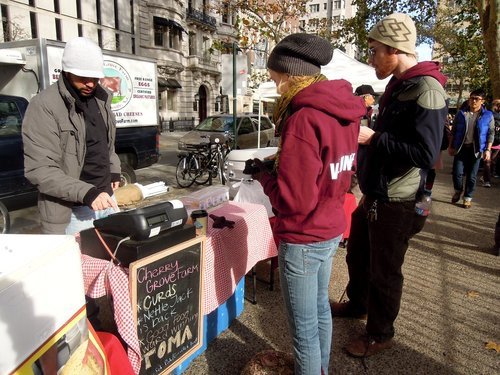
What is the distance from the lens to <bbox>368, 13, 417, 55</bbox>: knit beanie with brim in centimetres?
213

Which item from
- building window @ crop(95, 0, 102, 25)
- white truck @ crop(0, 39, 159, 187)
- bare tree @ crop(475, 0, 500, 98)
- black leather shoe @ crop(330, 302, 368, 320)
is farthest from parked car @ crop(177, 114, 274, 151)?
building window @ crop(95, 0, 102, 25)

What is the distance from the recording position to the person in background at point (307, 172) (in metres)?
1.52

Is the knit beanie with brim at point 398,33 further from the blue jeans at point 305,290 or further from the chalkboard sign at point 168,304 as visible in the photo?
the chalkboard sign at point 168,304

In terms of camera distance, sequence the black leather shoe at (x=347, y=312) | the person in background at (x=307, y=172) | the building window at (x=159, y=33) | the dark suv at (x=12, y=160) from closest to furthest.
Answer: the person in background at (x=307, y=172), the black leather shoe at (x=347, y=312), the dark suv at (x=12, y=160), the building window at (x=159, y=33)

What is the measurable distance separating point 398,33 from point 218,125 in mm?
9734

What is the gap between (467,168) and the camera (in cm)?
678

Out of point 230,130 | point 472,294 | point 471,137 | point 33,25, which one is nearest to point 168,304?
point 472,294

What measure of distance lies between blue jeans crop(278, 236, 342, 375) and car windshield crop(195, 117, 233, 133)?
982 cm

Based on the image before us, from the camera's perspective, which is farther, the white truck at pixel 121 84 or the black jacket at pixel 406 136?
the white truck at pixel 121 84

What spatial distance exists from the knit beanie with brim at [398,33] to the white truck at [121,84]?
6.06m

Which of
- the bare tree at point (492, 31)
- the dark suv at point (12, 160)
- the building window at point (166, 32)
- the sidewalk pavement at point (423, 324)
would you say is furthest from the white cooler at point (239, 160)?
the building window at point (166, 32)

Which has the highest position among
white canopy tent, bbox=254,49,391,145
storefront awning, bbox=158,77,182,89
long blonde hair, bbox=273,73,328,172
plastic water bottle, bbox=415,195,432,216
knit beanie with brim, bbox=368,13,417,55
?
storefront awning, bbox=158,77,182,89

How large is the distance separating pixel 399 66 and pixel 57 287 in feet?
7.05

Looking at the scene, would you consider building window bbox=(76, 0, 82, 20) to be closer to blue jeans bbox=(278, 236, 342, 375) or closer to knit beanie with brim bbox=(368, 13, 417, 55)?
knit beanie with brim bbox=(368, 13, 417, 55)
